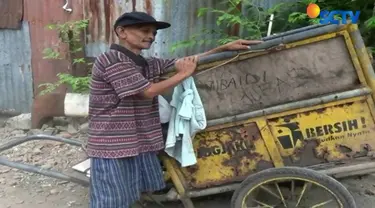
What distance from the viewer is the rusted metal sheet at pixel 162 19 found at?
518cm

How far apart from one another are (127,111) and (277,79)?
0.94 metres

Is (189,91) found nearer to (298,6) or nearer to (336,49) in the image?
(336,49)

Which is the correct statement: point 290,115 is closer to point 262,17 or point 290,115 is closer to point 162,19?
point 262,17

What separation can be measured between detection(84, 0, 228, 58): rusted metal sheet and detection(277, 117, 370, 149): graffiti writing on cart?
8.18ft

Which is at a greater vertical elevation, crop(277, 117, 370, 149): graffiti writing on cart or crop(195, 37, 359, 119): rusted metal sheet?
crop(195, 37, 359, 119): rusted metal sheet

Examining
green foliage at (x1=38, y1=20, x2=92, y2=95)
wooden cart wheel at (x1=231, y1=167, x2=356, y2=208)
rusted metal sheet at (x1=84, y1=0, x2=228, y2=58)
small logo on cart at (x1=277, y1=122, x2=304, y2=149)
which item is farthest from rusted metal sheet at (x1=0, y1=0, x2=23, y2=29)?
small logo on cart at (x1=277, y1=122, x2=304, y2=149)

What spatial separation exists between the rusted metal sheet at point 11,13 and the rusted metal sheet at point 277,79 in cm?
346

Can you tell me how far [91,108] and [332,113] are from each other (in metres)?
1.48

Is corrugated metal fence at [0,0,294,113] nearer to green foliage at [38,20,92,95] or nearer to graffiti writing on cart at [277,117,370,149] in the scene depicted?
green foliage at [38,20,92,95]

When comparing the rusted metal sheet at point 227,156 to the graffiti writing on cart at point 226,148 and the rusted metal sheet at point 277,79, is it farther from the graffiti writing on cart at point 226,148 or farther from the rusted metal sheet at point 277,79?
the rusted metal sheet at point 277,79

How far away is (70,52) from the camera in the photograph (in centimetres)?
538

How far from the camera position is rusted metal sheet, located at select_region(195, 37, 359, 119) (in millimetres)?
2727

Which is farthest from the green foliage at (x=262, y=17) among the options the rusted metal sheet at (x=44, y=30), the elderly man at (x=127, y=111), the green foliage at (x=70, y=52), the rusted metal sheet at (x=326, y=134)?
the elderly man at (x=127, y=111)

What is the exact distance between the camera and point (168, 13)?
5.18 m
